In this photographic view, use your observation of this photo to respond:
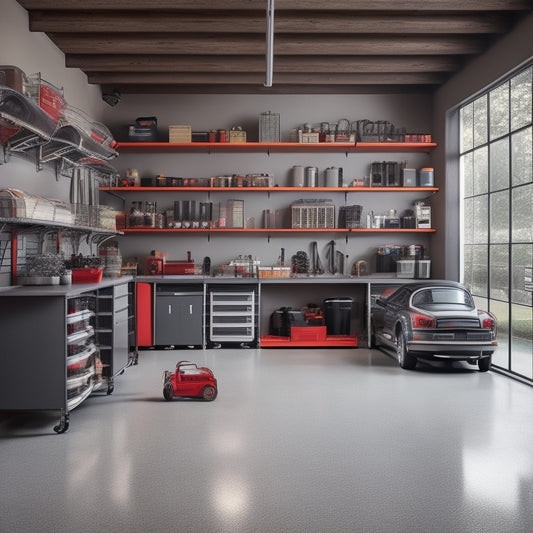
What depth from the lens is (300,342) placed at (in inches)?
308

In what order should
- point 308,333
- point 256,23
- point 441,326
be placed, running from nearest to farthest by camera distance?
point 256,23, point 441,326, point 308,333

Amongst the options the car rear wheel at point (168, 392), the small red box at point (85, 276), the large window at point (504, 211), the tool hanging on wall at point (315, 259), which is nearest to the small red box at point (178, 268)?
the tool hanging on wall at point (315, 259)

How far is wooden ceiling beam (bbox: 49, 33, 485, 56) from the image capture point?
20.6ft

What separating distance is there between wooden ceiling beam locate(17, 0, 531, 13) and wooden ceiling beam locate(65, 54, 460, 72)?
1.55 metres

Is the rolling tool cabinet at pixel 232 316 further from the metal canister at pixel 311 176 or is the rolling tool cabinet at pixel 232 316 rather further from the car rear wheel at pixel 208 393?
the car rear wheel at pixel 208 393

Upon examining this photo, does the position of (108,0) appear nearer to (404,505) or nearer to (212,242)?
(212,242)

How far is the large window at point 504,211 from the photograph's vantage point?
19.2 feet

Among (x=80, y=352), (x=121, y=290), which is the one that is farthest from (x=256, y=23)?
(x=80, y=352)

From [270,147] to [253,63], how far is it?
4.75 ft

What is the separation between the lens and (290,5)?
17.4 feet

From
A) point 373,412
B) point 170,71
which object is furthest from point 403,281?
point 170,71

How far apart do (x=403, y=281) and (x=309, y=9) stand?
3850 millimetres

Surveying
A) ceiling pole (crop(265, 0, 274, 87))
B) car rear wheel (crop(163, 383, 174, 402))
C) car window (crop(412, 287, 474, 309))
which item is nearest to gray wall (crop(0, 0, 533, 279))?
car window (crop(412, 287, 474, 309))

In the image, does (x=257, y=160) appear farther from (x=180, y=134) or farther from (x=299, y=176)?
(x=180, y=134)
